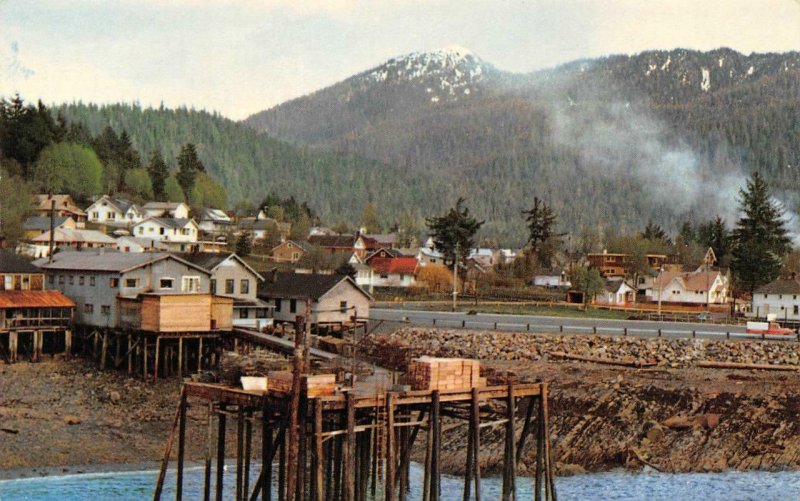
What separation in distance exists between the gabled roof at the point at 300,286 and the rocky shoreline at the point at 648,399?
4901 mm

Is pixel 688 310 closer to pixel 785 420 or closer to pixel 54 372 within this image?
pixel 785 420

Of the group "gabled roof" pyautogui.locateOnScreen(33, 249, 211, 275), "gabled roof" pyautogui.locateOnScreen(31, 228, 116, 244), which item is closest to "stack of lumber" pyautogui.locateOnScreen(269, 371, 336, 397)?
"gabled roof" pyautogui.locateOnScreen(33, 249, 211, 275)

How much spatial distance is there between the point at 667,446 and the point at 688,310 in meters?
56.4

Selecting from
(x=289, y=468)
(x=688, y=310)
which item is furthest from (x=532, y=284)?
(x=289, y=468)

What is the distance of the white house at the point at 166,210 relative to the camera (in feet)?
423

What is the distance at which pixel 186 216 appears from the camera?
134500 millimetres

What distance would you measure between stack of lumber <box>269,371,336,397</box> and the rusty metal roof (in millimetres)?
31775

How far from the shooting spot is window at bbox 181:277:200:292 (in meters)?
57.6

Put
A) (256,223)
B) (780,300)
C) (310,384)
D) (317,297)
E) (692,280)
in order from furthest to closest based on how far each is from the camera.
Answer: (256,223) < (692,280) < (780,300) < (317,297) < (310,384)

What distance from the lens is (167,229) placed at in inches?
4628

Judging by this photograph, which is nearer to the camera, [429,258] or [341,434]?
[341,434]

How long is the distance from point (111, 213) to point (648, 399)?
8776cm

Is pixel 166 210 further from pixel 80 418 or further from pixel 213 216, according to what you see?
pixel 80 418

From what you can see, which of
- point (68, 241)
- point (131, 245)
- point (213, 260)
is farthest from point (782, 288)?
point (68, 241)
